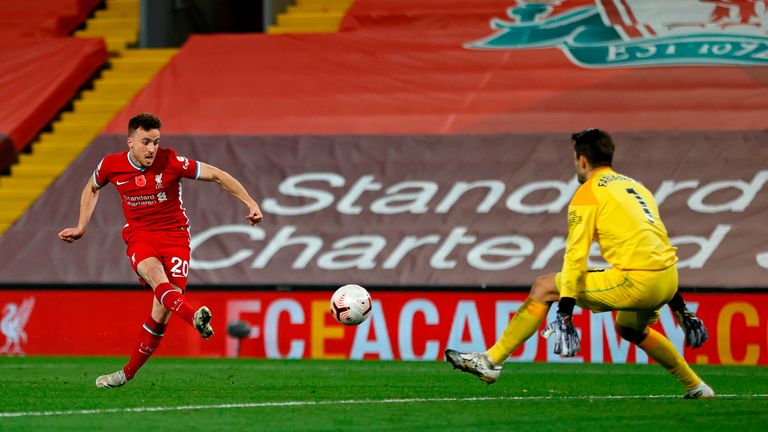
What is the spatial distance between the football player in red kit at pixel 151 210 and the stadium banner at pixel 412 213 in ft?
14.9

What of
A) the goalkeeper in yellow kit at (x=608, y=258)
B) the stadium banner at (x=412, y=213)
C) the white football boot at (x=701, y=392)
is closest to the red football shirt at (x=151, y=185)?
the goalkeeper in yellow kit at (x=608, y=258)

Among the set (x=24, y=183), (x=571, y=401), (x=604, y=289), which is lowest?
(x=24, y=183)

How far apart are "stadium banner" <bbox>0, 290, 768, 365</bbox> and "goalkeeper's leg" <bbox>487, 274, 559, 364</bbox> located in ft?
16.1

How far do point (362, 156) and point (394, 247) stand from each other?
1636mm

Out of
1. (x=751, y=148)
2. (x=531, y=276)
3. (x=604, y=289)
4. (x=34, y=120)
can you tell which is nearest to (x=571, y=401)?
(x=604, y=289)

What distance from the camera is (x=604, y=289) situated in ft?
24.7

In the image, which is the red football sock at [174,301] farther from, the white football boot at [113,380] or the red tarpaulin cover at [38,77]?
the red tarpaulin cover at [38,77]

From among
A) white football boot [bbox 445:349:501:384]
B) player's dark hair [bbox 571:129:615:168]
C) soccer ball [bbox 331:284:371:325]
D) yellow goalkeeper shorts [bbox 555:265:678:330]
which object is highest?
player's dark hair [bbox 571:129:615:168]

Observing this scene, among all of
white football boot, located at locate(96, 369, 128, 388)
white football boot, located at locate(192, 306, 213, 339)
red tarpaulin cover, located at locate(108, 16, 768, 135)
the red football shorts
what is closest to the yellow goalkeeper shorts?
white football boot, located at locate(192, 306, 213, 339)

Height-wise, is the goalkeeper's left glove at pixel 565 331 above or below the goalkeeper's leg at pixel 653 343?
above

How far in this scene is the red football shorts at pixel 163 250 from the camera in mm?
8914

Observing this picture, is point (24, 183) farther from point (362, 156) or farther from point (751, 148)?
point (751, 148)

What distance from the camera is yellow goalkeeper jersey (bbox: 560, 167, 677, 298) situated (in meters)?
7.41

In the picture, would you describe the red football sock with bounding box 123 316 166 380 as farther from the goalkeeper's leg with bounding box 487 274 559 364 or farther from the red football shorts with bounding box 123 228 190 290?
the goalkeeper's leg with bounding box 487 274 559 364
